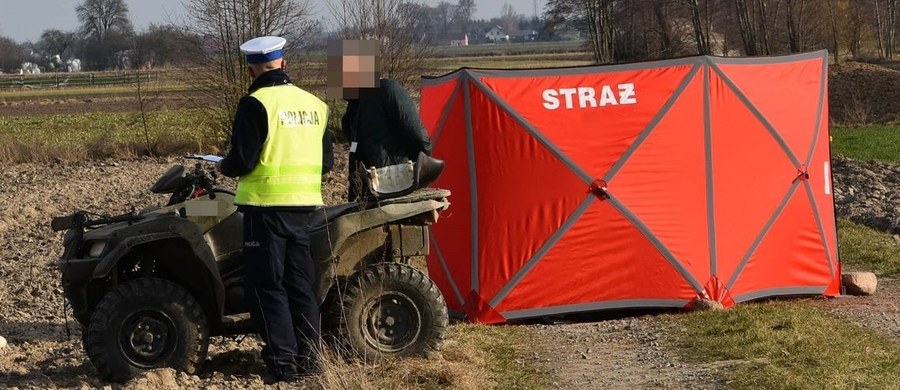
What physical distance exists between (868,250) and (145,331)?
339 inches

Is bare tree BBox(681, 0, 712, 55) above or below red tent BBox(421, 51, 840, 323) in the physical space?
above

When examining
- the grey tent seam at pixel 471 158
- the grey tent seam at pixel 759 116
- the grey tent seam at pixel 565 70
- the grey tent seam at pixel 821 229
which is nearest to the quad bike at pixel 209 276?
the grey tent seam at pixel 471 158

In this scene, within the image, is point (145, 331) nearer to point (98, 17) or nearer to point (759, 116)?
point (759, 116)

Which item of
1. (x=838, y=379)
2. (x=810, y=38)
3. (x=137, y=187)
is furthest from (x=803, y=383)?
(x=810, y=38)

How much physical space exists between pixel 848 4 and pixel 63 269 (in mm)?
64128

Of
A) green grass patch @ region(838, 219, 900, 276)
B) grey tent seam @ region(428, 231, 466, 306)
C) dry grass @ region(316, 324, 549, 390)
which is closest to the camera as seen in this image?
dry grass @ region(316, 324, 549, 390)

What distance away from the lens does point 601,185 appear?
32.2 feet

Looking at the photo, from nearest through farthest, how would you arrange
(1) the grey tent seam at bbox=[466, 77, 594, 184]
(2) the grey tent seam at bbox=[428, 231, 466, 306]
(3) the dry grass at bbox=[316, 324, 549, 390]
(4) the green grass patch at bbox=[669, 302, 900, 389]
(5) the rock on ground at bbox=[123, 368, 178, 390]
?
1. (3) the dry grass at bbox=[316, 324, 549, 390]
2. (5) the rock on ground at bbox=[123, 368, 178, 390]
3. (4) the green grass patch at bbox=[669, 302, 900, 389]
4. (1) the grey tent seam at bbox=[466, 77, 594, 184]
5. (2) the grey tent seam at bbox=[428, 231, 466, 306]

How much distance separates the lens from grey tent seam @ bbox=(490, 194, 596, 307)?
9820 millimetres

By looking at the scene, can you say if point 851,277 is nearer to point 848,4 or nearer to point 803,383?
point 803,383

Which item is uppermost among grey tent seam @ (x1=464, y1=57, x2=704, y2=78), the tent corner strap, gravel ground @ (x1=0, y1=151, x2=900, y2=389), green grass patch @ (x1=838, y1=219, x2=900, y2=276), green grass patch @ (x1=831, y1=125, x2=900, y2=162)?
grey tent seam @ (x1=464, y1=57, x2=704, y2=78)

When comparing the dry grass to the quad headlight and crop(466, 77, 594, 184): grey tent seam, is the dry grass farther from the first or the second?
crop(466, 77, 594, 184): grey tent seam

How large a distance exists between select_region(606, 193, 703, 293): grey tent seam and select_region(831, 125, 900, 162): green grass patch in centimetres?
1547

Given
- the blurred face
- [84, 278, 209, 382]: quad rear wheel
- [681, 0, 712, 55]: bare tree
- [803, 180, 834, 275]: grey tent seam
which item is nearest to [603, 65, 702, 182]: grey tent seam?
[803, 180, 834, 275]: grey tent seam
